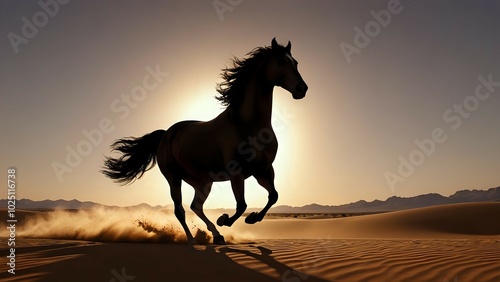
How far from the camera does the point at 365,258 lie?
524 centimetres

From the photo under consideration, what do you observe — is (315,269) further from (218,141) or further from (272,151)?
(218,141)

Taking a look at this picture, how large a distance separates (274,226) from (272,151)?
64.6 ft

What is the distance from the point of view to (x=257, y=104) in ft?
22.3

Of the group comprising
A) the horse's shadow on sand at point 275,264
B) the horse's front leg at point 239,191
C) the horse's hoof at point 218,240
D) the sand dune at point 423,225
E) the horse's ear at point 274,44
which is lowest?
the sand dune at point 423,225

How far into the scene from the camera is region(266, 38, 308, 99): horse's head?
654 centimetres

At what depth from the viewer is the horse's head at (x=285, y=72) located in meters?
6.54

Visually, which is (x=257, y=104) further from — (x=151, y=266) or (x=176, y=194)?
(x=151, y=266)

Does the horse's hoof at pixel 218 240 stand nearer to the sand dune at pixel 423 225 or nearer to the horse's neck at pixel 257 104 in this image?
the horse's neck at pixel 257 104

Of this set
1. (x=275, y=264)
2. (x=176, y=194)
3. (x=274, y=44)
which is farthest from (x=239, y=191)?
(x=274, y=44)

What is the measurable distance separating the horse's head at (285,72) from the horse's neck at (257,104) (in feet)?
0.69

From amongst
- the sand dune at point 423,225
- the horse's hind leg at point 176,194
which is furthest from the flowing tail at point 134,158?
the sand dune at point 423,225

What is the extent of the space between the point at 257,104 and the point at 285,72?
28.0 inches

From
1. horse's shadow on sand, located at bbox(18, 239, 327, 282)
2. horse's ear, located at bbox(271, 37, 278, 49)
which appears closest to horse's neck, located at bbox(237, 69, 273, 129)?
horse's ear, located at bbox(271, 37, 278, 49)

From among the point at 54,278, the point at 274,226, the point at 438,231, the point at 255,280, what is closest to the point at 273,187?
the point at 255,280
